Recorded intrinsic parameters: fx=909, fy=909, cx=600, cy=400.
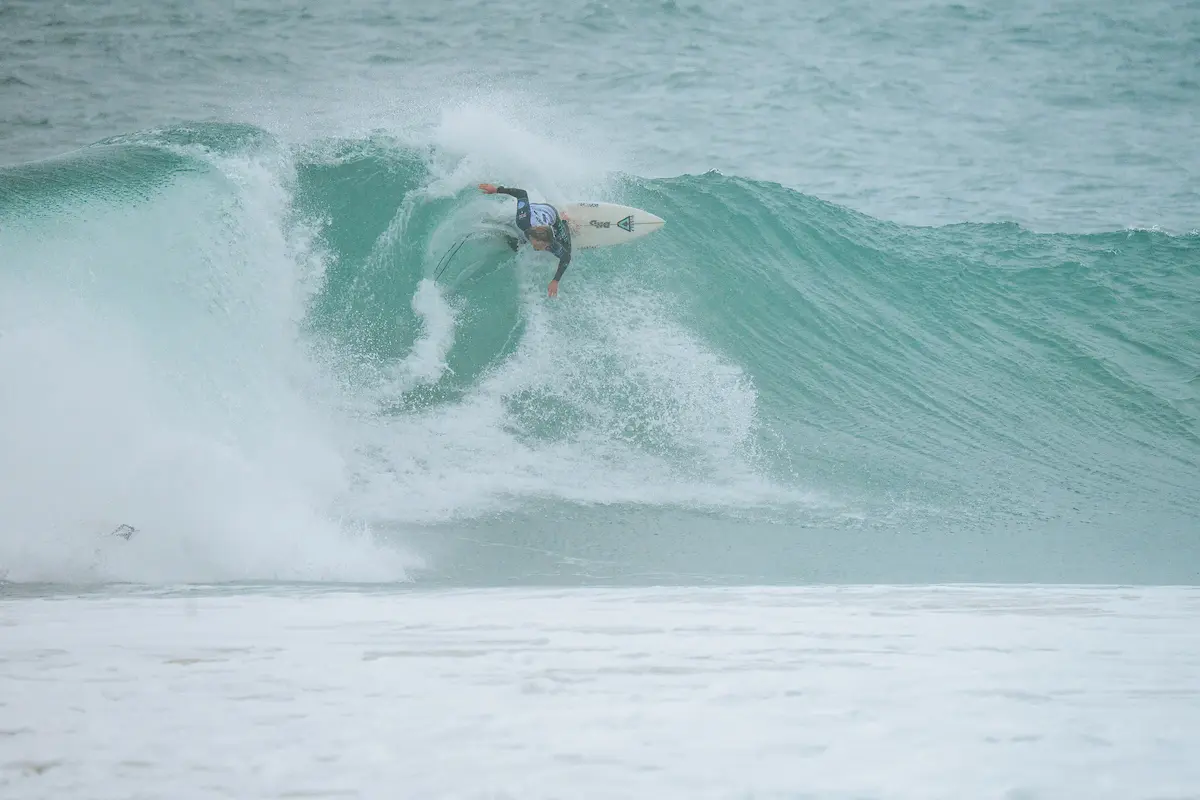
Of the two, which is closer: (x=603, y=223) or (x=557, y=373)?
(x=557, y=373)

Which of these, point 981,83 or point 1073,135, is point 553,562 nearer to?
point 1073,135

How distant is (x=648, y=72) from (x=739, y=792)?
23788mm

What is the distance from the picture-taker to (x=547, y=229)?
28.5 feet

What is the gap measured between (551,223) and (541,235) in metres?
0.15

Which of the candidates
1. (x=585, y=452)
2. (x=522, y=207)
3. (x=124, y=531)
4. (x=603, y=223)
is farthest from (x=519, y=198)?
(x=124, y=531)

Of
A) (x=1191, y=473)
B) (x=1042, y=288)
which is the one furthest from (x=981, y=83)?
(x=1191, y=473)

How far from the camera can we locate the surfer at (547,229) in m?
8.57

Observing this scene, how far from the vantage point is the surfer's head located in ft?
28.5

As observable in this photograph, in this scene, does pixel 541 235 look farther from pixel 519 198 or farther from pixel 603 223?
pixel 603 223

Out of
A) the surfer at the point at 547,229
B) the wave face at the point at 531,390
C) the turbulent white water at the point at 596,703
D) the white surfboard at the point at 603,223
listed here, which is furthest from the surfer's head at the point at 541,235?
the turbulent white water at the point at 596,703

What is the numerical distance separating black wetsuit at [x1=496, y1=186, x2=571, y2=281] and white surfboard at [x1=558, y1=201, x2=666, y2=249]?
42 cm

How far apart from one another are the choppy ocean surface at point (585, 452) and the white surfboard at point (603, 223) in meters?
0.23

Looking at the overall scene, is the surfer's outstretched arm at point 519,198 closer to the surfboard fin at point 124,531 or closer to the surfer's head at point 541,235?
the surfer's head at point 541,235

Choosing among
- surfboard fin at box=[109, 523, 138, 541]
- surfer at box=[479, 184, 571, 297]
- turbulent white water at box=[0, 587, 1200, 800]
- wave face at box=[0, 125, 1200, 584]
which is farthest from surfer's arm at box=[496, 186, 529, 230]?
turbulent white water at box=[0, 587, 1200, 800]
